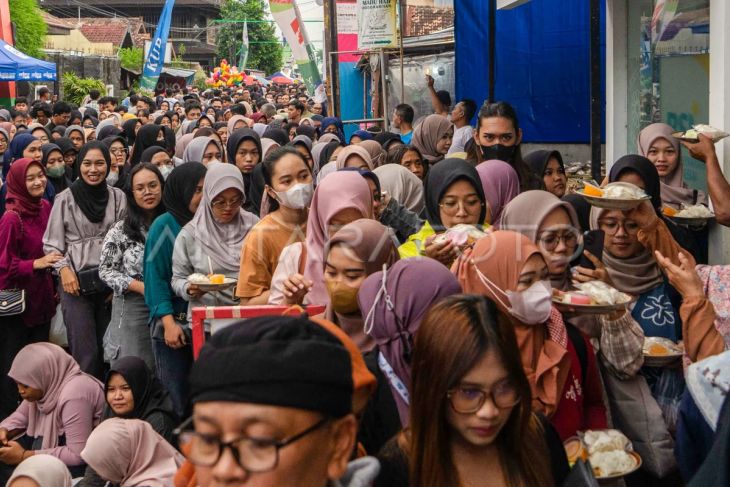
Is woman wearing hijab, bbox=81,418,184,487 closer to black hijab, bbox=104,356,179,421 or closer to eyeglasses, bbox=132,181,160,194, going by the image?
black hijab, bbox=104,356,179,421

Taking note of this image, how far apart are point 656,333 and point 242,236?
8.42ft

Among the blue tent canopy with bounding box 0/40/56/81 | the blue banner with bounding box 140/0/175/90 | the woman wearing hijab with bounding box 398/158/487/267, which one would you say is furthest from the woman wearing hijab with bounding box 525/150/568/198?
the blue banner with bounding box 140/0/175/90

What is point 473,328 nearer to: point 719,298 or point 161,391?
point 719,298

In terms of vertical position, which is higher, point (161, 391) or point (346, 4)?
point (346, 4)

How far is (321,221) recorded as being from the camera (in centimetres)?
498

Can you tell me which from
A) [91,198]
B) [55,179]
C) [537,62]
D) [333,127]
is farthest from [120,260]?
[333,127]

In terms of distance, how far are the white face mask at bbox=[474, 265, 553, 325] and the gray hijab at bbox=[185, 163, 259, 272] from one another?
2724 mm

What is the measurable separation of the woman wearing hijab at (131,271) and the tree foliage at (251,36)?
70066 mm

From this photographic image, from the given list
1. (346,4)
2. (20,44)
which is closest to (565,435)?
(346,4)

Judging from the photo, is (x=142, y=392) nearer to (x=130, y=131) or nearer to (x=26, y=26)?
(x=130, y=131)

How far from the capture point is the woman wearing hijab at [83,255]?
7.09 m

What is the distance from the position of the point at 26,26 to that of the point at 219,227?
32.3m

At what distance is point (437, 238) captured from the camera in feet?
14.9

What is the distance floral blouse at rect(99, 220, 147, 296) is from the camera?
6.54m
